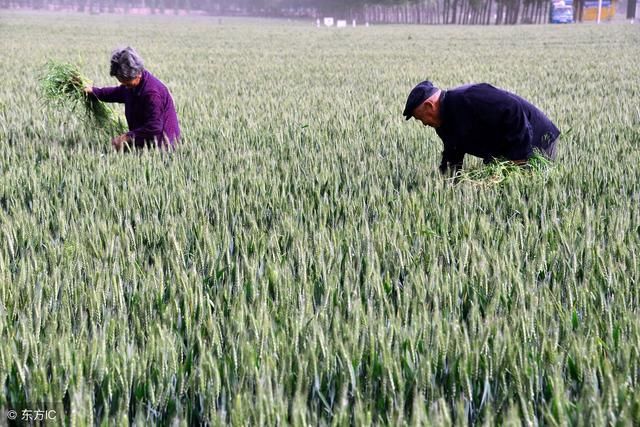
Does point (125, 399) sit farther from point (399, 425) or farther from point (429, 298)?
A: point (429, 298)

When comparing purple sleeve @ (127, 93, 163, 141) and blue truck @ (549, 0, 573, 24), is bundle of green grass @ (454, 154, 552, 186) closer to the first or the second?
purple sleeve @ (127, 93, 163, 141)

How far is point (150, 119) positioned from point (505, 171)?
246 centimetres

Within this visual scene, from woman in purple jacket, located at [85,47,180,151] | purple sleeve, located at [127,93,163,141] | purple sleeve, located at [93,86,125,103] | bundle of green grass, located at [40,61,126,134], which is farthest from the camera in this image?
bundle of green grass, located at [40,61,126,134]

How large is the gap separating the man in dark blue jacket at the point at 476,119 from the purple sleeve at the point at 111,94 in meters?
2.30

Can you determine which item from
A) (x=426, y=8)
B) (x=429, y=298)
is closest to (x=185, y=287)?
(x=429, y=298)

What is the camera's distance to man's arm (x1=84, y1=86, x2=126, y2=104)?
539cm

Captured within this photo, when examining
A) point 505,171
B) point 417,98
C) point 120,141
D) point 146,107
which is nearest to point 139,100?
point 146,107

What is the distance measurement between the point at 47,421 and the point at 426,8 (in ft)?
335

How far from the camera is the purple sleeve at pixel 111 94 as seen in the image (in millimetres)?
5395

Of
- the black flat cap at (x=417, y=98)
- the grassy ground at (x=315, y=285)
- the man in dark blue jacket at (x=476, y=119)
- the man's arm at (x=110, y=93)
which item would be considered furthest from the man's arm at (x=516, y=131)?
the man's arm at (x=110, y=93)

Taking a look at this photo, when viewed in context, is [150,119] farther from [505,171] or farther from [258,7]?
[258,7]

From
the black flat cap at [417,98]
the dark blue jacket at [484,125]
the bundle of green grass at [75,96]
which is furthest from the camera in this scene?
the bundle of green grass at [75,96]

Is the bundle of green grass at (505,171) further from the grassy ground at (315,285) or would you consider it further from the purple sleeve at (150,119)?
the purple sleeve at (150,119)

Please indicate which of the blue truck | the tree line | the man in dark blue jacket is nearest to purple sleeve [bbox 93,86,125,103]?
the man in dark blue jacket
